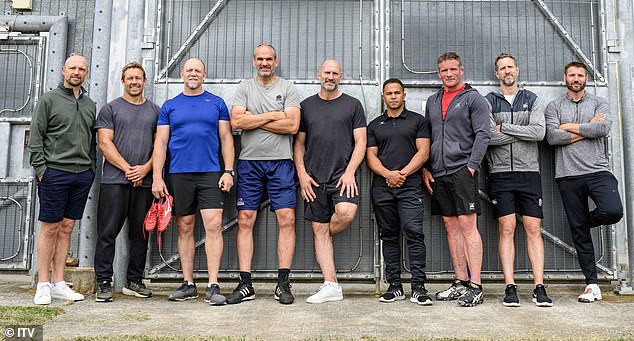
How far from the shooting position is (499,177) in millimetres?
4996

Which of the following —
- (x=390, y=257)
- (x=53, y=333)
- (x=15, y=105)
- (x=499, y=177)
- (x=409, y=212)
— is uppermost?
(x=15, y=105)

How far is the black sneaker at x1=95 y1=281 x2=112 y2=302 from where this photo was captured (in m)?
4.74

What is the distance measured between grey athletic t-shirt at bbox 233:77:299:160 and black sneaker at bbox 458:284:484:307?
191 centimetres

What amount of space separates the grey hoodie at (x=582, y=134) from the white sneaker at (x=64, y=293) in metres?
4.48

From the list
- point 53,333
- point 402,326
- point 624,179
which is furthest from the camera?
point 624,179

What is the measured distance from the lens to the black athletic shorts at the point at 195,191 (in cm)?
487

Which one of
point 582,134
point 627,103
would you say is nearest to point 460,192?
point 582,134

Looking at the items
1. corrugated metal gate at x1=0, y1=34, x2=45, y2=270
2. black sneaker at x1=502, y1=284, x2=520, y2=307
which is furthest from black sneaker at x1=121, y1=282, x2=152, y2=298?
black sneaker at x1=502, y1=284, x2=520, y2=307

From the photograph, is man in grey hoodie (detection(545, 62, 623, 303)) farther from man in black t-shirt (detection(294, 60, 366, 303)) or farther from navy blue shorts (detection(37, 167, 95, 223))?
navy blue shorts (detection(37, 167, 95, 223))

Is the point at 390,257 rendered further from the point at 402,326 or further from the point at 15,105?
the point at 15,105

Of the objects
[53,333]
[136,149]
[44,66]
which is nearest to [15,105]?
[44,66]

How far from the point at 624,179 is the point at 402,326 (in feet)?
10.3

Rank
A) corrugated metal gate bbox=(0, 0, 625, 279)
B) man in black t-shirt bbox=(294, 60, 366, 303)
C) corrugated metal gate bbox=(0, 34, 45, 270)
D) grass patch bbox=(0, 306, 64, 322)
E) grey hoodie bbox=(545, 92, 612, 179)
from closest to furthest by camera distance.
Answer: grass patch bbox=(0, 306, 64, 322) < man in black t-shirt bbox=(294, 60, 366, 303) < grey hoodie bbox=(545, 92, 612, 179) < corrugated metal gate bbox=(0, 0, 625, 279) < corrugated metal gate bbox=(0, 34, 45, 270)

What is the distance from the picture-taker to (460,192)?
4.72m
